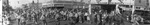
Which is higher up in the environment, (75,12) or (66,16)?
(75,12)

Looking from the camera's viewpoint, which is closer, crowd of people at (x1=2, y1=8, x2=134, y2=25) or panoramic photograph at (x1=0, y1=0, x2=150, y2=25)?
panoramic photograph at (x1=0, y1=0, x2=150, y2=25)

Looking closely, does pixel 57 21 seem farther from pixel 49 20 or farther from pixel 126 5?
pixel 126 5

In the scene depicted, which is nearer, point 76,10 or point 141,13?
point 141,13

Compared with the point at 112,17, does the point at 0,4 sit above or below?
above

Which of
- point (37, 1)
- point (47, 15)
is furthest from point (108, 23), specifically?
point (37, 1)

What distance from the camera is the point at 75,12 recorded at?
22.9ft

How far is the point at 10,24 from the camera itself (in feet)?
22.5

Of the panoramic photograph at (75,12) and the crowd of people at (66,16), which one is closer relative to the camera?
the panoramic photograph at (75,12)

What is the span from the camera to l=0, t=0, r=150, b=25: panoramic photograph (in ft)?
21.1

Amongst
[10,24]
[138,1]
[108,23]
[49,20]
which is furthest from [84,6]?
[10,24]

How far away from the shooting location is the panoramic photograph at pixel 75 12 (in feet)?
21.1

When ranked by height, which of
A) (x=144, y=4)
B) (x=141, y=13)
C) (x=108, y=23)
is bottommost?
(x=108, y=23)

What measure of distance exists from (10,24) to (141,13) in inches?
233

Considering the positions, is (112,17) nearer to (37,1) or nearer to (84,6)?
(84,6)
